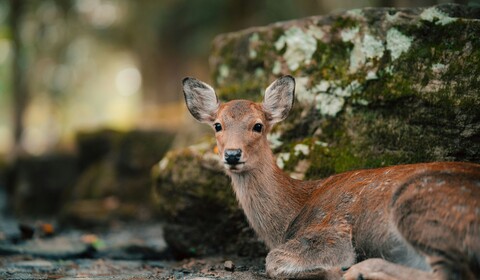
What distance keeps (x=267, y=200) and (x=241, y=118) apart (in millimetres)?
882

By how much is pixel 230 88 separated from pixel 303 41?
1.25 m

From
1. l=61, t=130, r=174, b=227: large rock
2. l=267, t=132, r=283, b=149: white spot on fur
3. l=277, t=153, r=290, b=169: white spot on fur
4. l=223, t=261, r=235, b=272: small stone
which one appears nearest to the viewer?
l=223, t=261, r=235, b=272: small stone

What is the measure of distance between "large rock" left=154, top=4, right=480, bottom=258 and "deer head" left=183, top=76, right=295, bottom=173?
2.92 feet

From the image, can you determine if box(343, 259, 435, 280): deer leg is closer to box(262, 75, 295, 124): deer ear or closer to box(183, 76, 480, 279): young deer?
box(183, 76, 480, 279): young deer

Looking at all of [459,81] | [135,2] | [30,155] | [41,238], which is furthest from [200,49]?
[459,81]

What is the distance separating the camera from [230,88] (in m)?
8.24

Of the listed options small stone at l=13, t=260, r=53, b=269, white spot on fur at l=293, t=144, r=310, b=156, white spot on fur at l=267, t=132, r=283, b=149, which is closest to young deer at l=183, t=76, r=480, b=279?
white spot on fur at l=293, t=144, r=310, b=156

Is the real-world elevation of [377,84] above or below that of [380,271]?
above

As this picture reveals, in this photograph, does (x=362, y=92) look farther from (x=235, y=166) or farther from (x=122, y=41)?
(x=122, y=41)

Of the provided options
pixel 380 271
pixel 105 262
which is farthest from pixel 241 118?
pixel 105 262

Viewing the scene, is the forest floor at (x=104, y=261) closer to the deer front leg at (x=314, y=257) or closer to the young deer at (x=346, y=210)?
the deer front leg at (x=314, y=257)

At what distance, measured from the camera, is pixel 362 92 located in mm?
6992

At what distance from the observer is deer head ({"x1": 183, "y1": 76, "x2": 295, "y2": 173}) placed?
5.86m

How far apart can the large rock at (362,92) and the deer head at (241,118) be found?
890 millimetres
